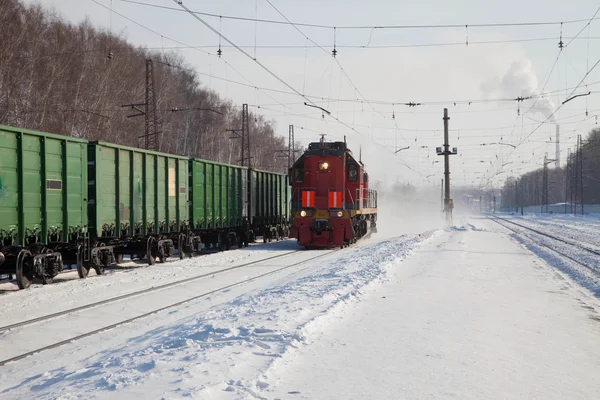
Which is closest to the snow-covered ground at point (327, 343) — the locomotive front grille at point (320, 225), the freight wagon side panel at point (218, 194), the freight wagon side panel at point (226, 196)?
the freight wagon side panel at point (218, 194)

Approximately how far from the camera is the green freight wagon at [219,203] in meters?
21.5

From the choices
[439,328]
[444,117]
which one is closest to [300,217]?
[439,328]

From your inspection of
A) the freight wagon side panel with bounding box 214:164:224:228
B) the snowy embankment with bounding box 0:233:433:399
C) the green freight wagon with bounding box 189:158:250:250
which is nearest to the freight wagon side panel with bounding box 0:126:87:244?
the snowy embankment with bounding box 0:233:433:399

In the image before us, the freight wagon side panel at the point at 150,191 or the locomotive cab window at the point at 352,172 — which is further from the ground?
the locomotive cab window at the point at 352,172

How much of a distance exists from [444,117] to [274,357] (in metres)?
38.0

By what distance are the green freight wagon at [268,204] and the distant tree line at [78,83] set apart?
7194mm

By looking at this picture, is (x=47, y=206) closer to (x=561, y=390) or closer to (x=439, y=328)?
(x=439, y=328)

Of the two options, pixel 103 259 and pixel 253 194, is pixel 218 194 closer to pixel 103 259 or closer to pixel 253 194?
pixel 253 194

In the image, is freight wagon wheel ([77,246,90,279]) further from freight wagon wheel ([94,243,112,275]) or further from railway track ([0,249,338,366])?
railway track ([0,249,338,366])

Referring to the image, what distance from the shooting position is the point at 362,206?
27.7m

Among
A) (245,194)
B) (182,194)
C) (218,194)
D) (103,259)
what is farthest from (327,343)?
(245,194)

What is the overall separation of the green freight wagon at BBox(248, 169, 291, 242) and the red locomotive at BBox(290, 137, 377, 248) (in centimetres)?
314

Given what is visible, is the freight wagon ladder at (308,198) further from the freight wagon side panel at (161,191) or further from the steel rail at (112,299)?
the steel rail at (112,299)

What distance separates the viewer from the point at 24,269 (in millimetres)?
12820
